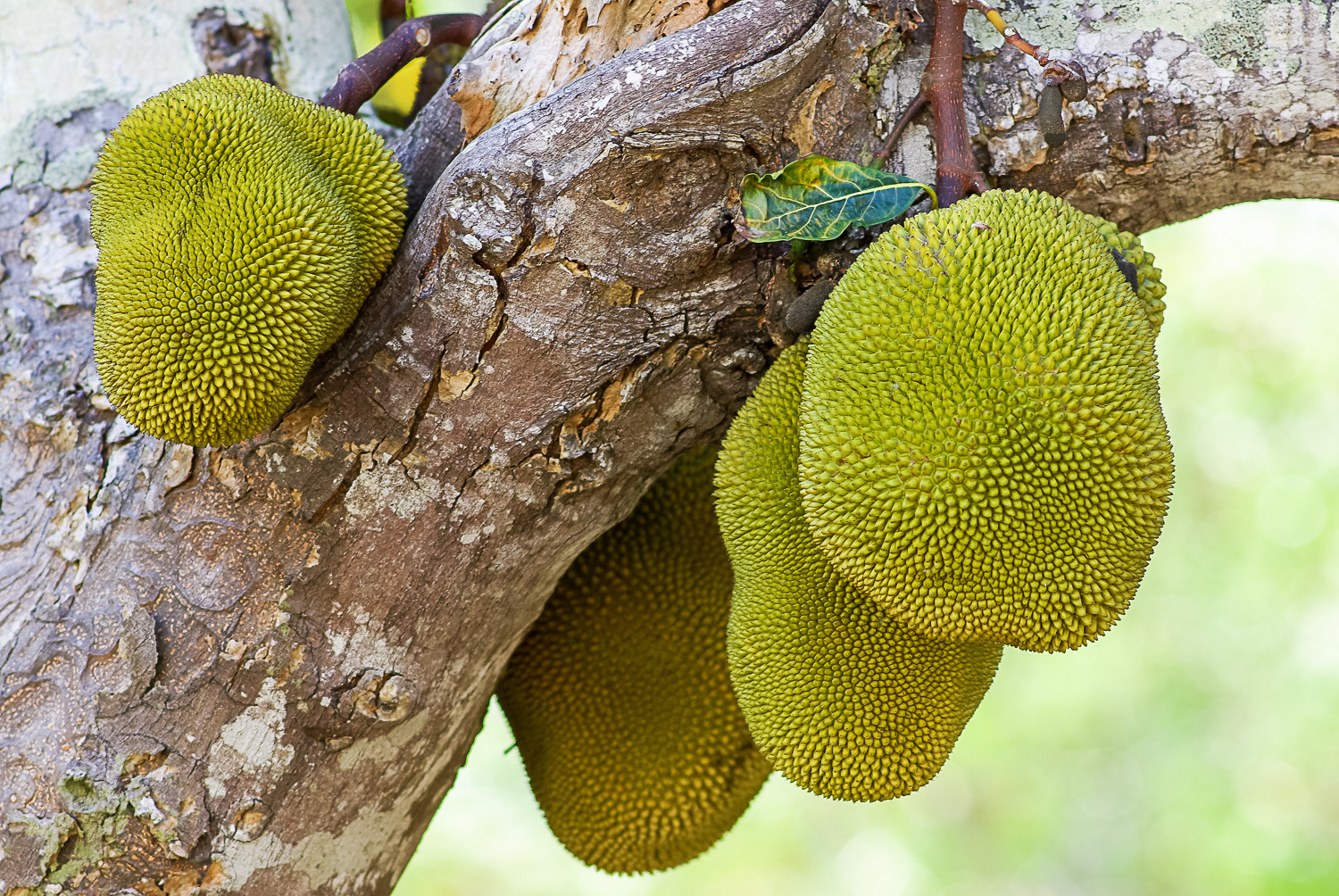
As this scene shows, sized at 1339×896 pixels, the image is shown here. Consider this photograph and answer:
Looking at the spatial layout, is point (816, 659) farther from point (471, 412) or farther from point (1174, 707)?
point (1174, 707)

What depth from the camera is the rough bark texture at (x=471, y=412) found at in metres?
0.98

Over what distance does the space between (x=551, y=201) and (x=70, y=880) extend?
875mm

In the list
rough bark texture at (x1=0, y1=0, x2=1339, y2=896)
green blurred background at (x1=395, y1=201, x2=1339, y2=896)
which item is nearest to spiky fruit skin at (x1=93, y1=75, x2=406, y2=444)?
rough bark texture at (x1=0, y1=0, x2=1339, y2=896)

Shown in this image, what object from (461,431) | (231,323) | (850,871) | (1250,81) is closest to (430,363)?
(461,431)

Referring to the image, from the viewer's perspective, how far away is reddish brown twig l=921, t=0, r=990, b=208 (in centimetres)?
99

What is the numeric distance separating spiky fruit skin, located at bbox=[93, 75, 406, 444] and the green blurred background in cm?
300

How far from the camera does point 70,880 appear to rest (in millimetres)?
1038

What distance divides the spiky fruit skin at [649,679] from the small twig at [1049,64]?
2.08 feet

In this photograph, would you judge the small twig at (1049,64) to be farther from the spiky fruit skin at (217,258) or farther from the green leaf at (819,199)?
the spiky fruit skin at (217,258)

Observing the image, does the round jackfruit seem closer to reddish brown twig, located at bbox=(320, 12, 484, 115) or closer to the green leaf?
the green leaf

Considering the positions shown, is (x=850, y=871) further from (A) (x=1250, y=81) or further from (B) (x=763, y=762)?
(A) (x=1250, y=81)

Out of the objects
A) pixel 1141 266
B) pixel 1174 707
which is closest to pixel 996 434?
pixel 1141 266

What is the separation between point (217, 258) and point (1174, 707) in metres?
3.52

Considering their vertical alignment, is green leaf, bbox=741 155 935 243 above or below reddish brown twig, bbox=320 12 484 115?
below
